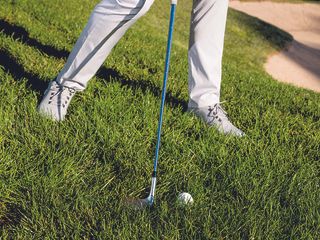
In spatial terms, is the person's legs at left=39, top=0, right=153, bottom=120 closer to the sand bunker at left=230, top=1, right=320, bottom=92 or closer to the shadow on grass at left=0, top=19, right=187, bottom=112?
the shadow on grass at left=0, top=19, right=187, bottom=112

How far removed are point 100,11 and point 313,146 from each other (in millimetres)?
1496

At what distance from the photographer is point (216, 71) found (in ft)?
11.3

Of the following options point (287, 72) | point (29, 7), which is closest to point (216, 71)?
point (29, 7)

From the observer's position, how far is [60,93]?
121 inches

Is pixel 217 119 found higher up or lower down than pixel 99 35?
lower down

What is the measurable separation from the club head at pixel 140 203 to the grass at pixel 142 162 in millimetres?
43

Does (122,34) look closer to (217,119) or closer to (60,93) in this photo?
(60,93)

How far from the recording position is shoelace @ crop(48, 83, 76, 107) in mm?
3024

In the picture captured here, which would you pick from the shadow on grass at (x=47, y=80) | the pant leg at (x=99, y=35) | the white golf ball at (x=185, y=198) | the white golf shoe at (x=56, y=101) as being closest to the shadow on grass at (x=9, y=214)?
the white golf ball at (x=185, y=198)

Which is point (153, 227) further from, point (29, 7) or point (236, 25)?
point (236, 25)

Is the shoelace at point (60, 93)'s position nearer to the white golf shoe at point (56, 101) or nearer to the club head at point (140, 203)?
the white golf shoe at point (56, 101)

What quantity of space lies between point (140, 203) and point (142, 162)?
0.38 m

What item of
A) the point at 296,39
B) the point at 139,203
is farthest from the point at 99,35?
the point at 296,39

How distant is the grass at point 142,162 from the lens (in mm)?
2197
